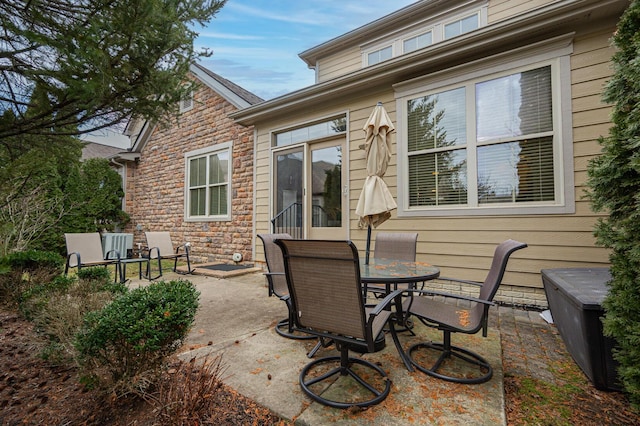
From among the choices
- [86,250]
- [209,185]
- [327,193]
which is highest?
[209,185]

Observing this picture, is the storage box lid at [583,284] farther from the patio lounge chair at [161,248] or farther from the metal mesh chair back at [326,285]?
the patio lounge chair at [161,248]

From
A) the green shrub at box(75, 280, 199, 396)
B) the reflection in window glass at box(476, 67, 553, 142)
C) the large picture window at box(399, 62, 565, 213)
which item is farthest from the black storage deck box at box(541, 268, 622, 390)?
the green shrub at box(75, 280, 199, 396)

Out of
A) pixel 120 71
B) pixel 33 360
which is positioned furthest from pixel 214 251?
pixel 120 71

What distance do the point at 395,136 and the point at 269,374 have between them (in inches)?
145

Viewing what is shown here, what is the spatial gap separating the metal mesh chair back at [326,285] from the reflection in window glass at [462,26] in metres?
6.23

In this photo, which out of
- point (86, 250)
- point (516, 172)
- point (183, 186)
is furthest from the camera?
point (183, 186)

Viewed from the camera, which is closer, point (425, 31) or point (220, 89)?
point (425, 31)

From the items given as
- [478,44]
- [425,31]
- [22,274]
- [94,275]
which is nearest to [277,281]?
[94,275]

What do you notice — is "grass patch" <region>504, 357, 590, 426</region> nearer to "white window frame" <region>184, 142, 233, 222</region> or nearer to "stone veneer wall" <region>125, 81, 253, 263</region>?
"stone veneer wall" <region>125, 81, 253, 263</region>

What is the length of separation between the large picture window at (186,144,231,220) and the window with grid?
4564 mm

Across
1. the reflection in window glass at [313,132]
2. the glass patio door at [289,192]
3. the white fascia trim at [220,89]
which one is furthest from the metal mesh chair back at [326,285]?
the white fascia trim at [220,89]

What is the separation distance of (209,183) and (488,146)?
6.24 m

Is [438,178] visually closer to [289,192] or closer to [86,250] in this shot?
[289,192]

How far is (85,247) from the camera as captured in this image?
5.05 meters
